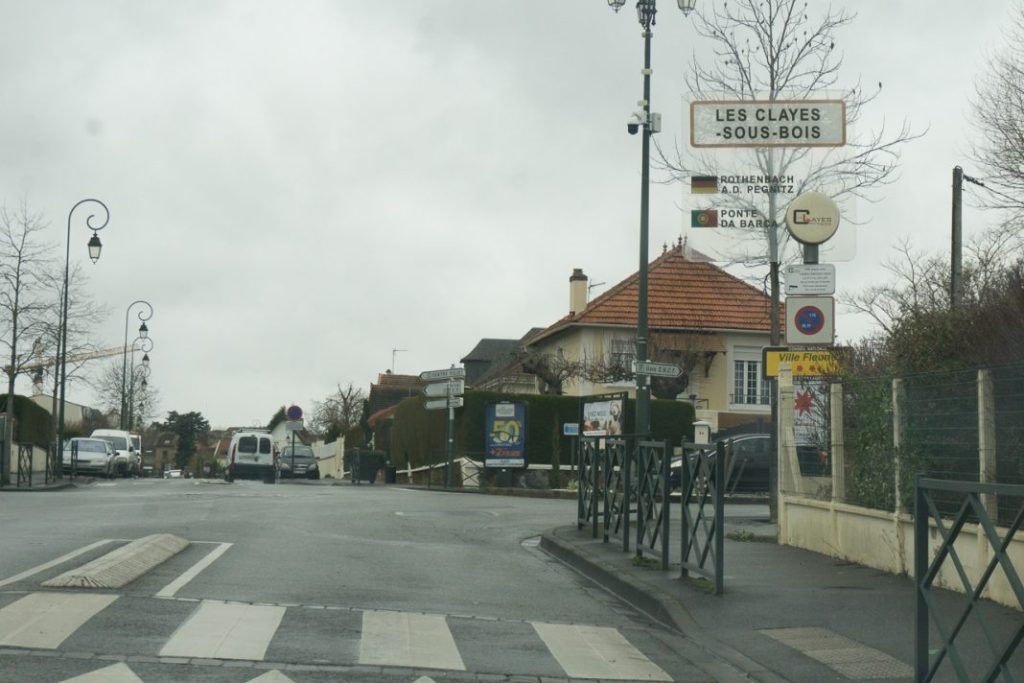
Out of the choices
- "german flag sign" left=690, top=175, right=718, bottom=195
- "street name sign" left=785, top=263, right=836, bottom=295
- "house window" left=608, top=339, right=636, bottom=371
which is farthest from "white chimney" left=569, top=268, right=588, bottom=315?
"street name sign" left=785, top=263, right=836, bottom=295

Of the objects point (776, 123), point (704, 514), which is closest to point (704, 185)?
point (776, 123)

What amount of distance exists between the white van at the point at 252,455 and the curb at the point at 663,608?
114 ft

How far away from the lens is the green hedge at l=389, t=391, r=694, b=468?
37.9m

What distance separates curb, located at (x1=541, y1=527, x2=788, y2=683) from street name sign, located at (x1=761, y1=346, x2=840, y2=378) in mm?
3112

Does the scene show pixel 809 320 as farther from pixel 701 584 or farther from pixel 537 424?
pixel 537 424

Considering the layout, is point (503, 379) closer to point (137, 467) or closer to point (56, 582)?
point (137, 467)

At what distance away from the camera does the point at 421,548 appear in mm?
15273

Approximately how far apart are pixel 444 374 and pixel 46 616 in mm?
26872

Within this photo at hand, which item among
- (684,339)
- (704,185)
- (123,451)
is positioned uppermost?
(684,339)

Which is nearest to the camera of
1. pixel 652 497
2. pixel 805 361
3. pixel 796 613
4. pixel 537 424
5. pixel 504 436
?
pixel 796 613

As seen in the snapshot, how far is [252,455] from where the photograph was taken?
164 ft

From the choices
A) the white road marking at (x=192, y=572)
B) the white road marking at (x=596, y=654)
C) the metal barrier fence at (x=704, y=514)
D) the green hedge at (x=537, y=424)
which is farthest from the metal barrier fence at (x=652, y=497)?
the green hedge at (x=537, y=424)

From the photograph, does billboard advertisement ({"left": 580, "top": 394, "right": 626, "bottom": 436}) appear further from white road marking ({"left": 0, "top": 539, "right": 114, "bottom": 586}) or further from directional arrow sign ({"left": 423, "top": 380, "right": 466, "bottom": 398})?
directional arrow sign ({"left": 423, "top": 380, "right": 466, "bottom": 398})

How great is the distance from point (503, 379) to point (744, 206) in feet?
136
